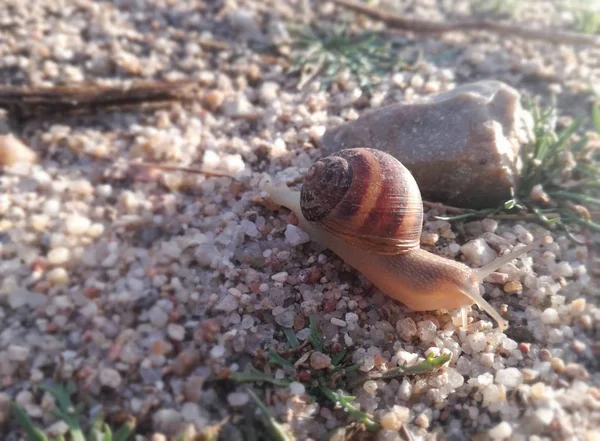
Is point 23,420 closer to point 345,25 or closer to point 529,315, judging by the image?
point 529,315

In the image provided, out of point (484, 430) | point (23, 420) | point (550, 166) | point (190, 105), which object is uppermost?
point (550, 166)

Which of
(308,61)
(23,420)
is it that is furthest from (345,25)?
(23,420)

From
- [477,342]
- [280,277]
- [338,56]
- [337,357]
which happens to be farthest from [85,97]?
[477,342]

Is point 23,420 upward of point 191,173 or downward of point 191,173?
downward

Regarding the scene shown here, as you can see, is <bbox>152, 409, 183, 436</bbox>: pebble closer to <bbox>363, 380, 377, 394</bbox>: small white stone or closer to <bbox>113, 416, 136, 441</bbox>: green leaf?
<bbox>113, 416, 136, 441</bbox>: green leaf

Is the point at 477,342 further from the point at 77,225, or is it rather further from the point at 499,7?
the point at 499,7

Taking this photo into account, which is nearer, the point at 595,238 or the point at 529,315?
the point at 529,315

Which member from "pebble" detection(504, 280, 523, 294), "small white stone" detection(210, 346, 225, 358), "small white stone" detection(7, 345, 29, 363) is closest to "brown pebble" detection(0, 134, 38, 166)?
"small white stone" detection(7, 345, 29, 363)
